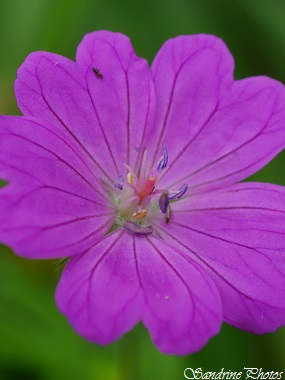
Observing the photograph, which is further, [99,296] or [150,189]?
[150,189]

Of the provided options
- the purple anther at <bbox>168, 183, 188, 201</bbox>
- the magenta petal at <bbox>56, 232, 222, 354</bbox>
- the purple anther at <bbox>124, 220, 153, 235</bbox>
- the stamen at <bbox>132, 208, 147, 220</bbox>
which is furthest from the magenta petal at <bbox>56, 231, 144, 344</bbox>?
the purple anther at <bbox>168, 183, 188, 201</bbox>

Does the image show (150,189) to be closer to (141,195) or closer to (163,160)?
(141,195)

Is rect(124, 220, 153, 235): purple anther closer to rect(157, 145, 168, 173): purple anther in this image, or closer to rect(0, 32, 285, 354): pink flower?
rect(0, 32, 285, 354): pink flower

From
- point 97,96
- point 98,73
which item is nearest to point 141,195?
point 97,96

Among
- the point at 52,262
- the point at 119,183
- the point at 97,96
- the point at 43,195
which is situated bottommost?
the point at 52,262

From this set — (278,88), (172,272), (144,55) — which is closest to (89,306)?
(172,272)

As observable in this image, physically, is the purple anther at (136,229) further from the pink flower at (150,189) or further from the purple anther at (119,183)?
the purple anther at (119,183)
